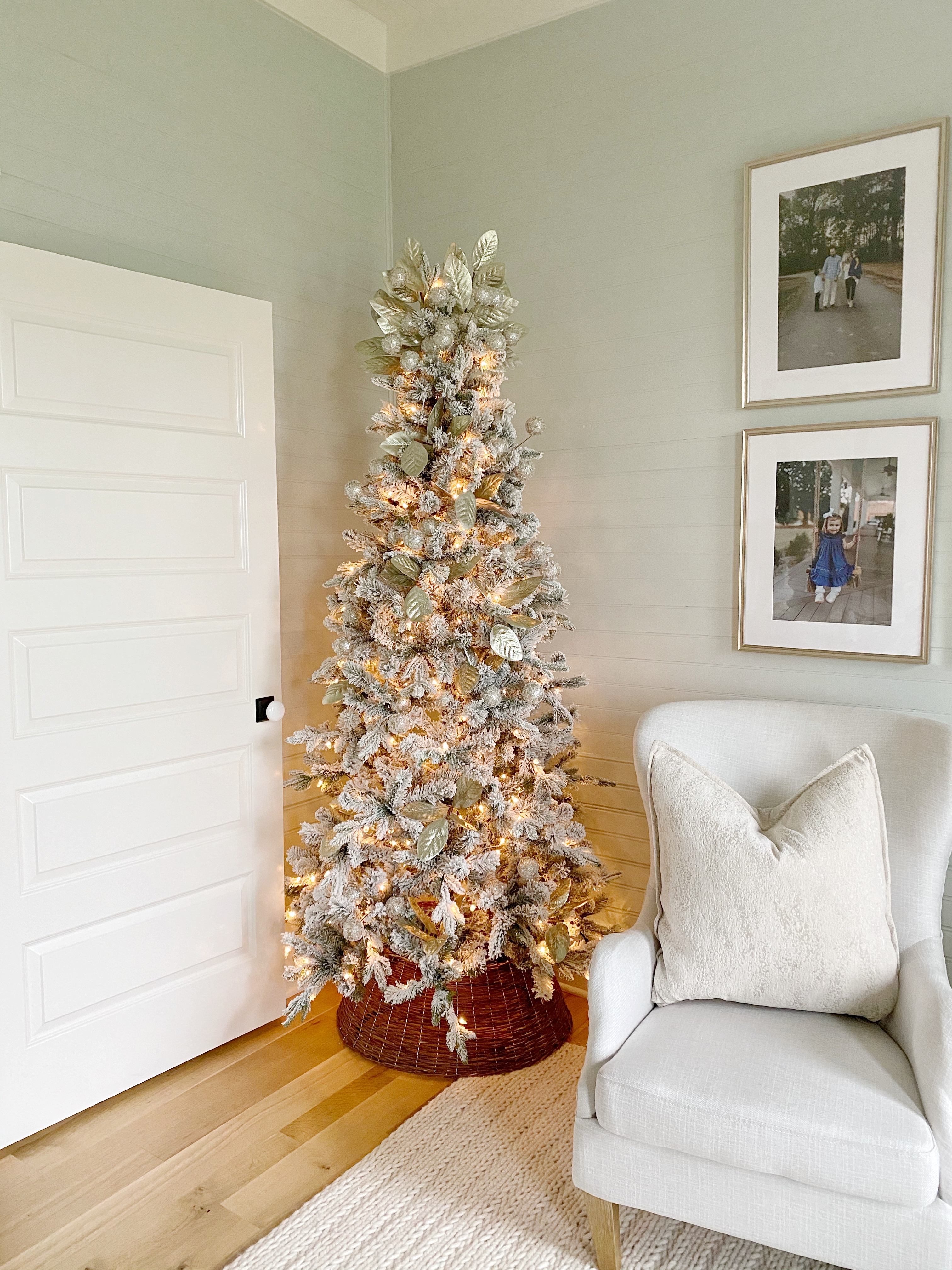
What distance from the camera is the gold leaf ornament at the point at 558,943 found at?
238 centimetres

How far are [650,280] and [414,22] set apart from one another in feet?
3.94

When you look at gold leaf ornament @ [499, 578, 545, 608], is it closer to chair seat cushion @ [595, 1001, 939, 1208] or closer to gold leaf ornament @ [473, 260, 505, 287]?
gold leaf ornament @ [473, 260, 505, 287]

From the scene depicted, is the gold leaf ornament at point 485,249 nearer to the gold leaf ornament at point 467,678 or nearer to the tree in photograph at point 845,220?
the tree in photograph at point 845,220

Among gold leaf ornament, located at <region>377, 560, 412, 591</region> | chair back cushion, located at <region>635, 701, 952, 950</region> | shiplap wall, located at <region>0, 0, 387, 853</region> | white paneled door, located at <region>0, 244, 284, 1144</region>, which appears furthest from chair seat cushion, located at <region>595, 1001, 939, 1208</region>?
shiplap wall, located at <region>0, 0, 387, 853</region>

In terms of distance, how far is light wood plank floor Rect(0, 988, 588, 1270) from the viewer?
1.86 m

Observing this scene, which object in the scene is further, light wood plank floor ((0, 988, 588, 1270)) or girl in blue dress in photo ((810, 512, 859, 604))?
girl in blue dress in photo ((810, 512, 859, 604))

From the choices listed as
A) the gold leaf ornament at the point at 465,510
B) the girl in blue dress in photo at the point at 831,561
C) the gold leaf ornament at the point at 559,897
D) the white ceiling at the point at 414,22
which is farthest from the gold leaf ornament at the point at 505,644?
the white ceiling at the point at 414,22

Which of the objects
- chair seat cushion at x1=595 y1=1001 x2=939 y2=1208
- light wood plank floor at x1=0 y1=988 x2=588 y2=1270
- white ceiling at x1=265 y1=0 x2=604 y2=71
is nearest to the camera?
chair seat cushion at x1=595 y1=1001 x2=939 y2=1208

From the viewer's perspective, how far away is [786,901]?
1854 millimetres

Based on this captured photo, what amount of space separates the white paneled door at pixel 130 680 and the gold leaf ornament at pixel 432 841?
1.98 feet

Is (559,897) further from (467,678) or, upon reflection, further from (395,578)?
(395,578)

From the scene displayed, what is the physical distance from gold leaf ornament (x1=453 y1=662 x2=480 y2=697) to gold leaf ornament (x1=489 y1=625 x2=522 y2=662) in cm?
7

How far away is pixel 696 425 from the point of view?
2594mm

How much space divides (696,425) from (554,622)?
68cm
